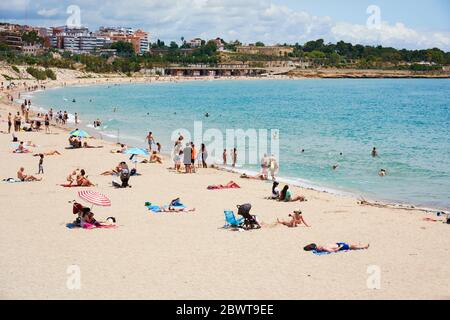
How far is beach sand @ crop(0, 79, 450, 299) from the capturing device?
30.4ft

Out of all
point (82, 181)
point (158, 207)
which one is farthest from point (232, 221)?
point (82, 181)

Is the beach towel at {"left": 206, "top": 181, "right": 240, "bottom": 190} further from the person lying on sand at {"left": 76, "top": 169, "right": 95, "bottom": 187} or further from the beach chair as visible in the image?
the beach chair

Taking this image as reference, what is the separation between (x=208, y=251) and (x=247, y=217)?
209 cm

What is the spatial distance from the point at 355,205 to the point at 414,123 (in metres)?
39.5

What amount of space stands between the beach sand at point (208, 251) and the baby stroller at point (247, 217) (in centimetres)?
27

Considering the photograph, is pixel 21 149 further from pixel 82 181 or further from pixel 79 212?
pixel 79 212

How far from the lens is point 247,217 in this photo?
13.2 metres

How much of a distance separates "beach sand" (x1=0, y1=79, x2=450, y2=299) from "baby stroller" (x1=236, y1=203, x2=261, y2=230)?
0.27 meters

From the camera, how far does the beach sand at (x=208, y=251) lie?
9266 mm

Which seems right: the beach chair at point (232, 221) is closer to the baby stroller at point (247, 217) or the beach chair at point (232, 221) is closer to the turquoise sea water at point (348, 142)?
the baby stroller at point (247, 217)

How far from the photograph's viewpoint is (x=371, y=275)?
1005cm
